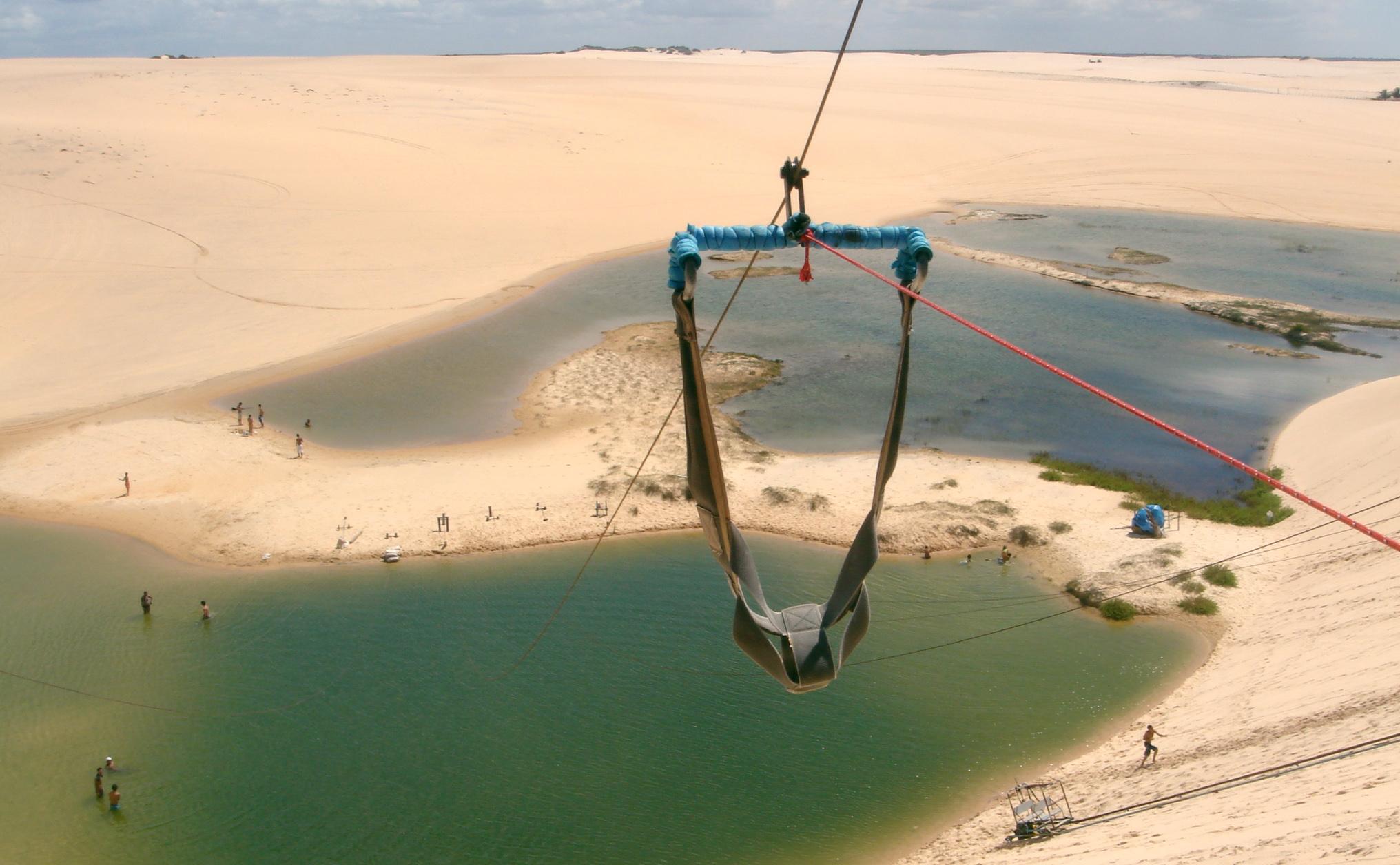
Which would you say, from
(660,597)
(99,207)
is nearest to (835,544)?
(660,597)

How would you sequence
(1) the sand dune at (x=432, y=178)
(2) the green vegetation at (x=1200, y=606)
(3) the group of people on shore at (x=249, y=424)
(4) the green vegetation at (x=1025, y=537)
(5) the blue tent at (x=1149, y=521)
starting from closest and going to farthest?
(2) the green vegetation at (x=1200, y=606) < (5) the blue tent at (x=1149, y=521) < (4) the green vegetation at (x=1025, y=537) < (3) the group of people on shore at (x=249, y=424) < (1) the sand dune at (x=432, y=178)

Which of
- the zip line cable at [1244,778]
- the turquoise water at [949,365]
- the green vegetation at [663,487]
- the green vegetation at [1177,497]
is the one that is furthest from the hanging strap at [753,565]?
the turquoise water at [949,365]

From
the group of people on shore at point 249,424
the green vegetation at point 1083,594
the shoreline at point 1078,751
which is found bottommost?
the shoreline at point 1078,751

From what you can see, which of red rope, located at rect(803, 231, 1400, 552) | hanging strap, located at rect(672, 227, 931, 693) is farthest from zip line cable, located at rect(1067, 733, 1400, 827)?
hanging strap, located at rect(672, 227, 931, 693)

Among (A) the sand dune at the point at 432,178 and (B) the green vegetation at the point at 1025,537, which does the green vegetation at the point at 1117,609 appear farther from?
(A) the sand dune at the point at 432,178

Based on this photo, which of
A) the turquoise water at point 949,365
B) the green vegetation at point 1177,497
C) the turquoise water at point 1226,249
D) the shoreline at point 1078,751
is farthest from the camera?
the turquoise water at point 1226,249

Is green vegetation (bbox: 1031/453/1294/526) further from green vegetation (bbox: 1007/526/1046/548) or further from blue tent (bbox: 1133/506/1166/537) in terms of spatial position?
green vegetation (bbox: 1007/526/1046/548)
